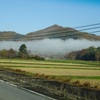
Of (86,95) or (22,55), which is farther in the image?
(22,55)

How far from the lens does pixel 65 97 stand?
14922mm

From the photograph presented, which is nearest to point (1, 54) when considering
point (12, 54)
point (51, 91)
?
point (12, 54)

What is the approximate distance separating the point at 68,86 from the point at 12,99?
9.85 ft

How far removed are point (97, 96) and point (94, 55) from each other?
5710 inches

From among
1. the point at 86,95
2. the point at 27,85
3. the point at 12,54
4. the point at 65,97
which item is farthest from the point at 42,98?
the point at 12,54

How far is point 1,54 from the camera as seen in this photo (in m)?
180

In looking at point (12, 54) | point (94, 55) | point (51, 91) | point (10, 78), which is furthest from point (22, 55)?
point (51, 91)

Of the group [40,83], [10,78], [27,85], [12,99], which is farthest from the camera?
[10,78]

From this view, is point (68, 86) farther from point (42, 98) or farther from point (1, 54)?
point (1, 54)

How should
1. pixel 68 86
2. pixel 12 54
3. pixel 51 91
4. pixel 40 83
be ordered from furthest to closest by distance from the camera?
pixel 12 54 → pixel 40 83 → pixel 51 91 → pixel 68 86

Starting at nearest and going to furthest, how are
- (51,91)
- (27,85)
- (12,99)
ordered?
1. (12,99)
2. (51,91)
3. (27,85)

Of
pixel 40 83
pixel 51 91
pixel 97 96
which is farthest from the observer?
pixel 40 83

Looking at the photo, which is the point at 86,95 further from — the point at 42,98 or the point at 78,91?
the point at 42,98

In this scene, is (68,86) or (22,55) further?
(22,55)
